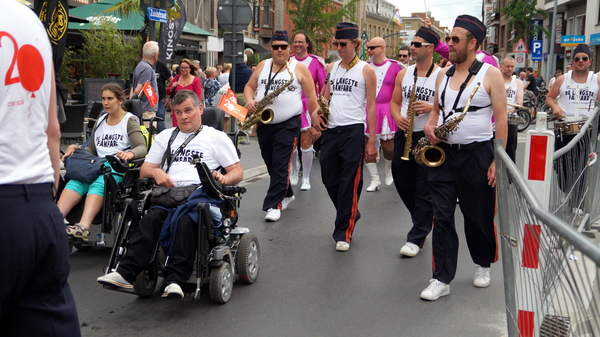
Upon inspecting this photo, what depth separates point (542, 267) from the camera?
2.64 m

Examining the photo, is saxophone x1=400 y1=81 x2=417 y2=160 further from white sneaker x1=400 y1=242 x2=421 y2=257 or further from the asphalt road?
the asphalt road

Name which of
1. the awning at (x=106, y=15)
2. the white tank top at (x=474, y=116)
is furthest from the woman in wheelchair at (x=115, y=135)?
the awning at (x=106, y=15)

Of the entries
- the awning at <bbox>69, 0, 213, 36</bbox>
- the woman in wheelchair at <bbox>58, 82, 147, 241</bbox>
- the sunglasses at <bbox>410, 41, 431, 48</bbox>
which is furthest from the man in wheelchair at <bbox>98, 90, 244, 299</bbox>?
the awning at <bbox>69, 0, 213, 36</bbox>

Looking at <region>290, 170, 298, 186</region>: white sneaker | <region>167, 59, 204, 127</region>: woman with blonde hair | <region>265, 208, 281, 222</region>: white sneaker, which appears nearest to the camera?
<region>265, 208, 281, 222</region>: white sneaker

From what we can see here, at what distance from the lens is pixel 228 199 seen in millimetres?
5086

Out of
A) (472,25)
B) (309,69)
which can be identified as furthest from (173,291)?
(309,69)

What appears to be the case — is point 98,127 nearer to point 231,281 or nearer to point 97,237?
point 97,237

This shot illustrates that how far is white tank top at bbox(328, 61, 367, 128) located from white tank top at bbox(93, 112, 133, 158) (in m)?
1.94

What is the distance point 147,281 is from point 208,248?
536 mm

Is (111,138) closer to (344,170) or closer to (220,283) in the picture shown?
(344,170)

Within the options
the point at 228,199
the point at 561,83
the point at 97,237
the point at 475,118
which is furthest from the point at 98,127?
the point at 561,83

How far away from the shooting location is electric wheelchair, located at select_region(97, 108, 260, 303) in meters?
4.72

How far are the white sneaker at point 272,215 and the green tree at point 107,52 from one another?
423 inches

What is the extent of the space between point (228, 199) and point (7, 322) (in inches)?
112
